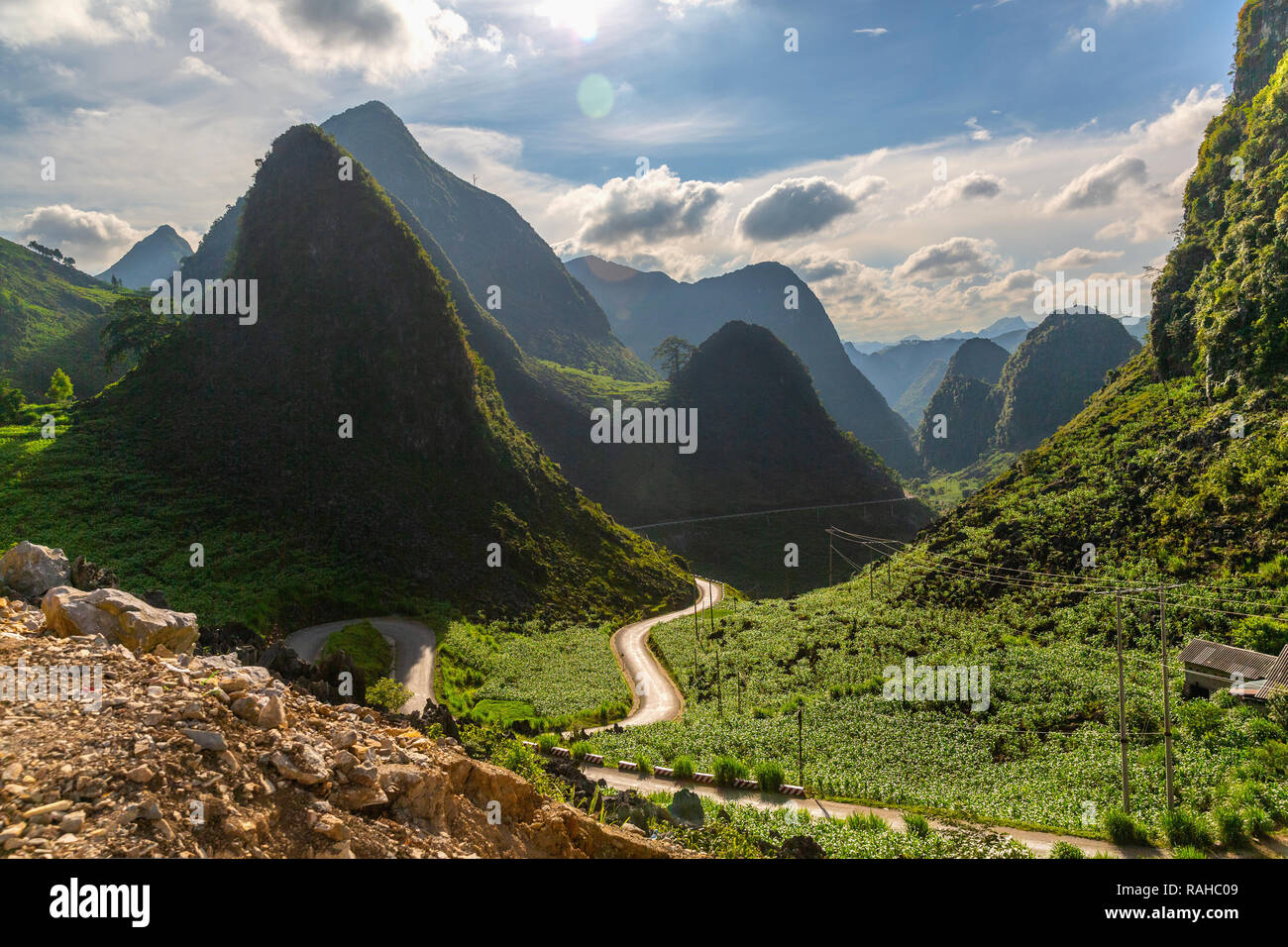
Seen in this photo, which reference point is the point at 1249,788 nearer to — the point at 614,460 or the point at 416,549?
the point at 416,549

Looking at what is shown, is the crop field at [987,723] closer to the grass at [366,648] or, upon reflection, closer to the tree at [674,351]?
the grass at [366,648]

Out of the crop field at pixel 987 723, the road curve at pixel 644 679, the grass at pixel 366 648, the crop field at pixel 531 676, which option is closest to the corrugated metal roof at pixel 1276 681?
the crop field at pixel 987 723

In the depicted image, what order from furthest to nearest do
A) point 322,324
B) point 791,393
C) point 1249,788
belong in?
point 791,393 < point 322,324 < point 1249,788

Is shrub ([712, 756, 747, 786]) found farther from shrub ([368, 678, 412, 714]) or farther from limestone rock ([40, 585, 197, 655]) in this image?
limestone rock ([40, 585, 197, 655])

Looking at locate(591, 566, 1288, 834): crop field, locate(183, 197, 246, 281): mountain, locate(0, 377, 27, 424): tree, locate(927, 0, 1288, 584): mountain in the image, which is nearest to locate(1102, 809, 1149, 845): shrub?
locate(591, 566, 1288, 834): crop field

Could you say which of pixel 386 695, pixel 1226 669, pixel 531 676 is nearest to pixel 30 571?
pixel 386 695
